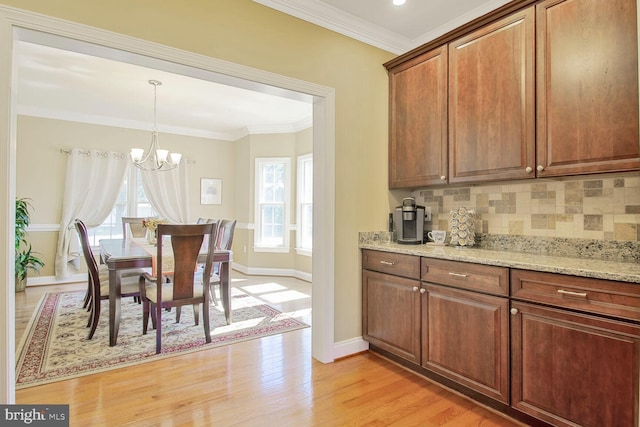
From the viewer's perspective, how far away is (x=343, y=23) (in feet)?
9.07

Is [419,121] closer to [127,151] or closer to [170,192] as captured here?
[170,192]

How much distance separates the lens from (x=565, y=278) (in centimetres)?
168

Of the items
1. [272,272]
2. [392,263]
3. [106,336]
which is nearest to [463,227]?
[392,263]

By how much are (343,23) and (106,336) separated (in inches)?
138

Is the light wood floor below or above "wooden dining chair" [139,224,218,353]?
below

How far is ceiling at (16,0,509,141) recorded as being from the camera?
2.57 m

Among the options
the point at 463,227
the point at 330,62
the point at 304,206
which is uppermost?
the point at 330,62

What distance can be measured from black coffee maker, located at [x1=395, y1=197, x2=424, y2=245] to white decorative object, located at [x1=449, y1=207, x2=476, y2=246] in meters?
0.29

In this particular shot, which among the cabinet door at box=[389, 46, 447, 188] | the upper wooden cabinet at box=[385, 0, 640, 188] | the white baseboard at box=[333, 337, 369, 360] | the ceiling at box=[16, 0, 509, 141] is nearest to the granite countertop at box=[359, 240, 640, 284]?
the upper wooden cabinet at box=[385, 0, 640, 188]

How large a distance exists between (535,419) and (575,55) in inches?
79.4

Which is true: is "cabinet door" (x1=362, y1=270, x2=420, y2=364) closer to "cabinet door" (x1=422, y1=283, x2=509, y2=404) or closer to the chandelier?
"cabinet door" (x1=422, y1=283, x2=509, y2=404)

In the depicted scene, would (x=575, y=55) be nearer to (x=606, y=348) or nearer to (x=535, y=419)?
(x=606, y=348)

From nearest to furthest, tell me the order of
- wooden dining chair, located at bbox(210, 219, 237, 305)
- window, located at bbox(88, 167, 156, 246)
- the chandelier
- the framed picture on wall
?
wooden dining chair, located at bbox(210, 219, 237, 305) → the chandelier → window, located at bbox(88, 167, 156, 246) → the framed picture on wall

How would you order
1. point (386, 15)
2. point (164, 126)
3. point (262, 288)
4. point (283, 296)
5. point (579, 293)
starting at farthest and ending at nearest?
point (164, 126), point (262, 288), point (283, 296), point (386, 15), point (579, 293)
